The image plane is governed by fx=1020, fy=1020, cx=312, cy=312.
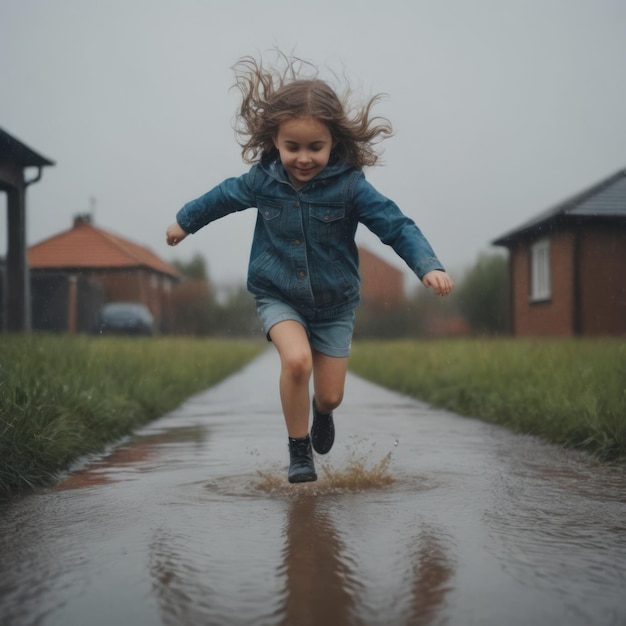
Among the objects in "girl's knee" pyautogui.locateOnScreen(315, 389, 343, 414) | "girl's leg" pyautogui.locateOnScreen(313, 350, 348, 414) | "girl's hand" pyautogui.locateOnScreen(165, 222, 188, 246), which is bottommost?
"girl's knee" pyautogui.locateOnScreen(315, 389, 343, 414)

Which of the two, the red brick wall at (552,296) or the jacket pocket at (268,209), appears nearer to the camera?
the jacket pocket at (268,209)

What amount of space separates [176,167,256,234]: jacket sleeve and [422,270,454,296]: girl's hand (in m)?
0.97

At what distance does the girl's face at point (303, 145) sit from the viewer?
178 inches

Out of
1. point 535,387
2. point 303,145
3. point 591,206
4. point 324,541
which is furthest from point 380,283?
point 591,206

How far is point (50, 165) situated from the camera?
40.9 feet

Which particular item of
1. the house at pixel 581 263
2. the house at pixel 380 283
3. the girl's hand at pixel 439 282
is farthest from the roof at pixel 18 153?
the house at pixel 581 263

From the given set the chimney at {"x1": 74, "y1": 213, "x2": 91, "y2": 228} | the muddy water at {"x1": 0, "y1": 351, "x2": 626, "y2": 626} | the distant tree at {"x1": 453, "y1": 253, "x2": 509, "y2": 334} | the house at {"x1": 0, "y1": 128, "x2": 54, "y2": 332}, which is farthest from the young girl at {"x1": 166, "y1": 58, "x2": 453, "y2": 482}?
the chimney at {"x1": 74, "y1": 213, "x2": 91, "y2": 228}

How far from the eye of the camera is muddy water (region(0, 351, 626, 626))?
8.64ft

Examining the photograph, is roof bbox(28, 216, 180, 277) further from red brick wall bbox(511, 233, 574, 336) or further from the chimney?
red brick wall bbox(511, 233, 574, 336)

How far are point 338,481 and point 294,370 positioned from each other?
0.64 meters

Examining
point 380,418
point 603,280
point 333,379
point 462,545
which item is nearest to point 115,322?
point 603,280

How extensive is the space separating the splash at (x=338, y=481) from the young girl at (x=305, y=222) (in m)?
0.12

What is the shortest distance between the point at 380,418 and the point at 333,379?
3542 mm

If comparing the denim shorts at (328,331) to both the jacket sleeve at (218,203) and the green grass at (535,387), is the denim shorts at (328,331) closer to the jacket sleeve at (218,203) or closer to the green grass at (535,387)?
the jacket sleeve at (218,203)
